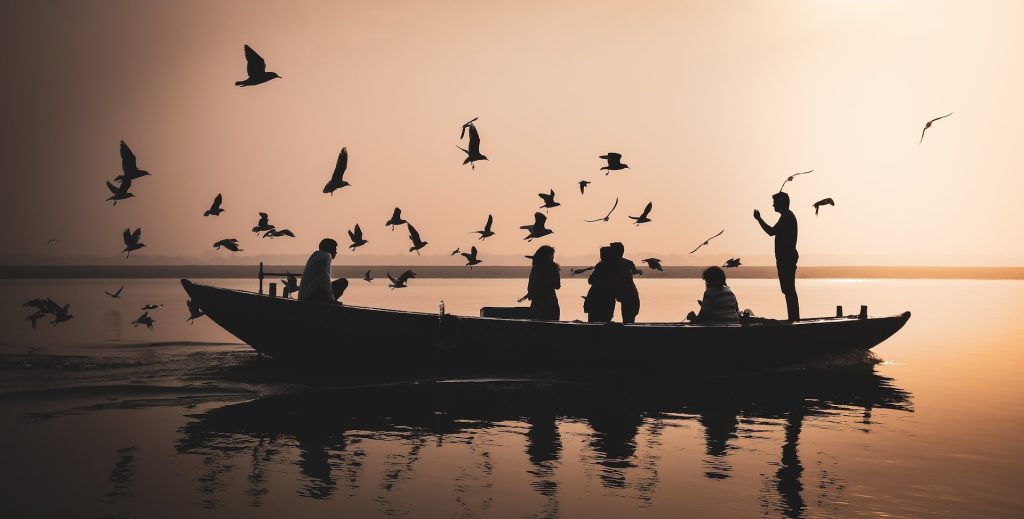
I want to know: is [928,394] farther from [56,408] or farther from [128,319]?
[128,319]

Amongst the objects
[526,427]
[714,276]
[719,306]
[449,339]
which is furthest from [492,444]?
[719,306]

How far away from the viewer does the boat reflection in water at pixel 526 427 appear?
8.92m

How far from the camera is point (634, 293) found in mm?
15867

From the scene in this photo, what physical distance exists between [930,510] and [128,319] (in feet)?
91.2

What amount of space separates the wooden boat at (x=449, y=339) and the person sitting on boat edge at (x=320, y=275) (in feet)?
0.93

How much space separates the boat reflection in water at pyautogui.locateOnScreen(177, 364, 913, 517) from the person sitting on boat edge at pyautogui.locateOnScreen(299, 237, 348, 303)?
1.58m

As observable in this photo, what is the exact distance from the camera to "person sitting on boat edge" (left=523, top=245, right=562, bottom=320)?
50.2ft

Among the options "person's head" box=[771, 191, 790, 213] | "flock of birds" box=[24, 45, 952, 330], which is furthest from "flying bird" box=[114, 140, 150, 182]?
"person's head" box=[771, 191, 790, 213]

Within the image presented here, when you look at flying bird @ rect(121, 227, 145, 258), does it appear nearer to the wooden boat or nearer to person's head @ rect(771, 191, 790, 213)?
the wooden boat

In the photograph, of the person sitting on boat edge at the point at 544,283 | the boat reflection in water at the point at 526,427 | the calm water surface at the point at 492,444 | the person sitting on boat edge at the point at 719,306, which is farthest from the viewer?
the person sitting on boat edge at the point at 719,306

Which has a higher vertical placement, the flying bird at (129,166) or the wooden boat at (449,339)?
the flying bird at (129,166)

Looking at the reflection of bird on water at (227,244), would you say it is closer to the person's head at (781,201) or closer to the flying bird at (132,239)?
the flying bird at (132,239)

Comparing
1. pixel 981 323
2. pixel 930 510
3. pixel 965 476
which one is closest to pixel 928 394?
pixel 965 476

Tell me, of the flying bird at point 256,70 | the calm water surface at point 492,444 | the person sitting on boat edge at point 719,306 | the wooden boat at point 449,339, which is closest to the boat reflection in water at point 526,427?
the calm water surface at point 492,444
